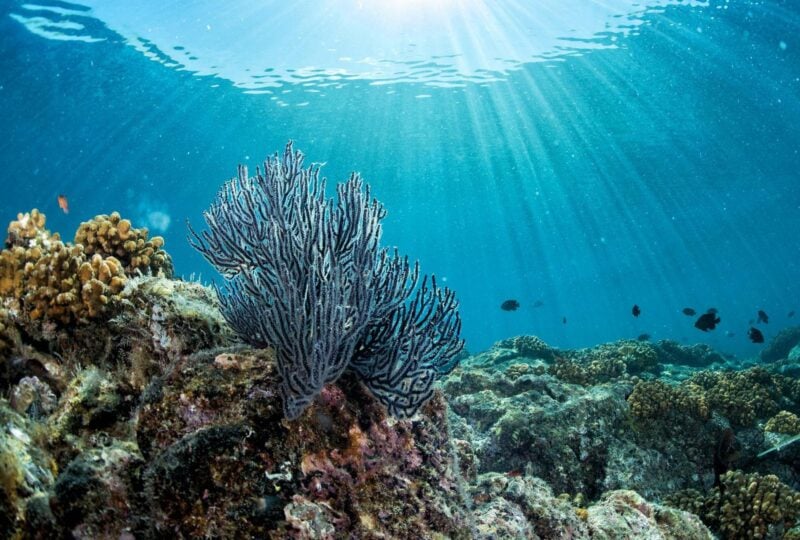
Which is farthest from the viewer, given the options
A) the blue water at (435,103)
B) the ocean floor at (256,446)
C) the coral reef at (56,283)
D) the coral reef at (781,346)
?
the coral reef at (781,346)

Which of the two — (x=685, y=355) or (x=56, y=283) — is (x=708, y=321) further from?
(x=56, y=283)

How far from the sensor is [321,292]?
2.79m

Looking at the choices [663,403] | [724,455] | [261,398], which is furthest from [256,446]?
[724,455]

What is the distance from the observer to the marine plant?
9.08 feet

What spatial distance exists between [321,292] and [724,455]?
288 inches

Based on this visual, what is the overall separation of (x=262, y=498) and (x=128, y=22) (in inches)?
1198

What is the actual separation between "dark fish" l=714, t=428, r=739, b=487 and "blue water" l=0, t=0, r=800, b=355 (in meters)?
16.5

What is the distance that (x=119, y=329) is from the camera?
3.90 m

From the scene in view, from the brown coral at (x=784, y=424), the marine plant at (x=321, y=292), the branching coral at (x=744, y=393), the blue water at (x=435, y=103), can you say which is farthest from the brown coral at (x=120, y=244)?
the blue water at (x=435, y=103)

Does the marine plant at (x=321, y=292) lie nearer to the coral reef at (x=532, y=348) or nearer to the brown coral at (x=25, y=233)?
the brown coral at (x=25, y=233)

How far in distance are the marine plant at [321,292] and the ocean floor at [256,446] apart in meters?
0.25

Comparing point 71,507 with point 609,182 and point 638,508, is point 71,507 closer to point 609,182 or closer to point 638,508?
point 638,508

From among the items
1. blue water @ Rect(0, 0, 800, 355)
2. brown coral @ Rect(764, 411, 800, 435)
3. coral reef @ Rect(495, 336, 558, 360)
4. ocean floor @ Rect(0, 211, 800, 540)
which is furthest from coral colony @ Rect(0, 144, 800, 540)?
blue water @ Rect(0, 0, 800, 355)

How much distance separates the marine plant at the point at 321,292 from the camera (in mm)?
2768
